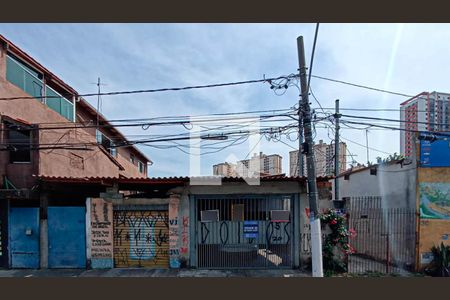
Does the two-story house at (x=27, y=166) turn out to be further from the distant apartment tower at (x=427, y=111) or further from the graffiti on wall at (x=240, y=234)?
the distant apartment tower at (x=427, y=111)

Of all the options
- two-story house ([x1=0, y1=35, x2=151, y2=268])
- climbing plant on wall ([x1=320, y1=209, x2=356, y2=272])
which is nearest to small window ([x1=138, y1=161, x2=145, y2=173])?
two-story house ([x1=0, y1=35, x2=151, y2=268])

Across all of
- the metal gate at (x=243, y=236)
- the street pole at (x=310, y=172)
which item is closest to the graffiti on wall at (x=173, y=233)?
the metal gate at (x=243, y=236)

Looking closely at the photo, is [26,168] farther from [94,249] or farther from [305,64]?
[305,64]

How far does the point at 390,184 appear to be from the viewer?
9.66 metres

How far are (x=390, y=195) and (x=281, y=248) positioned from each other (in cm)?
492

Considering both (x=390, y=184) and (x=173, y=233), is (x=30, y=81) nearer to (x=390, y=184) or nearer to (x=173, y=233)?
(x=173, y=233)

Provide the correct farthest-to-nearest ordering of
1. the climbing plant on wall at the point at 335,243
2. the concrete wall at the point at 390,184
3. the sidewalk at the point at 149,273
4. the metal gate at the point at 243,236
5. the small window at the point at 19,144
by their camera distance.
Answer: the concrete wall at the point at 390,184, the small window at the point at 19,144, the metal gate at the point at 243,236, the climbing plant on wall at the point at 335,243, the sidewalk at the point at 149,273

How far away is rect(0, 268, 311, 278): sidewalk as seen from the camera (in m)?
7.48

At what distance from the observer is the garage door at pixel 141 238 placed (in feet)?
26.9

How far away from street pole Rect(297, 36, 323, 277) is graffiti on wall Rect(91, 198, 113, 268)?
6.35 m

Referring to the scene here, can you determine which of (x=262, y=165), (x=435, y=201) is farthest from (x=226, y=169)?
(x=435, y=201)

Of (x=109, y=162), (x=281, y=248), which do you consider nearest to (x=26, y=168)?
(x=109, y=162)

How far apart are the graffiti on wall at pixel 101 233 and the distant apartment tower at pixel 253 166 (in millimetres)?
4747

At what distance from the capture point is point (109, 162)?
15336 millimetres
